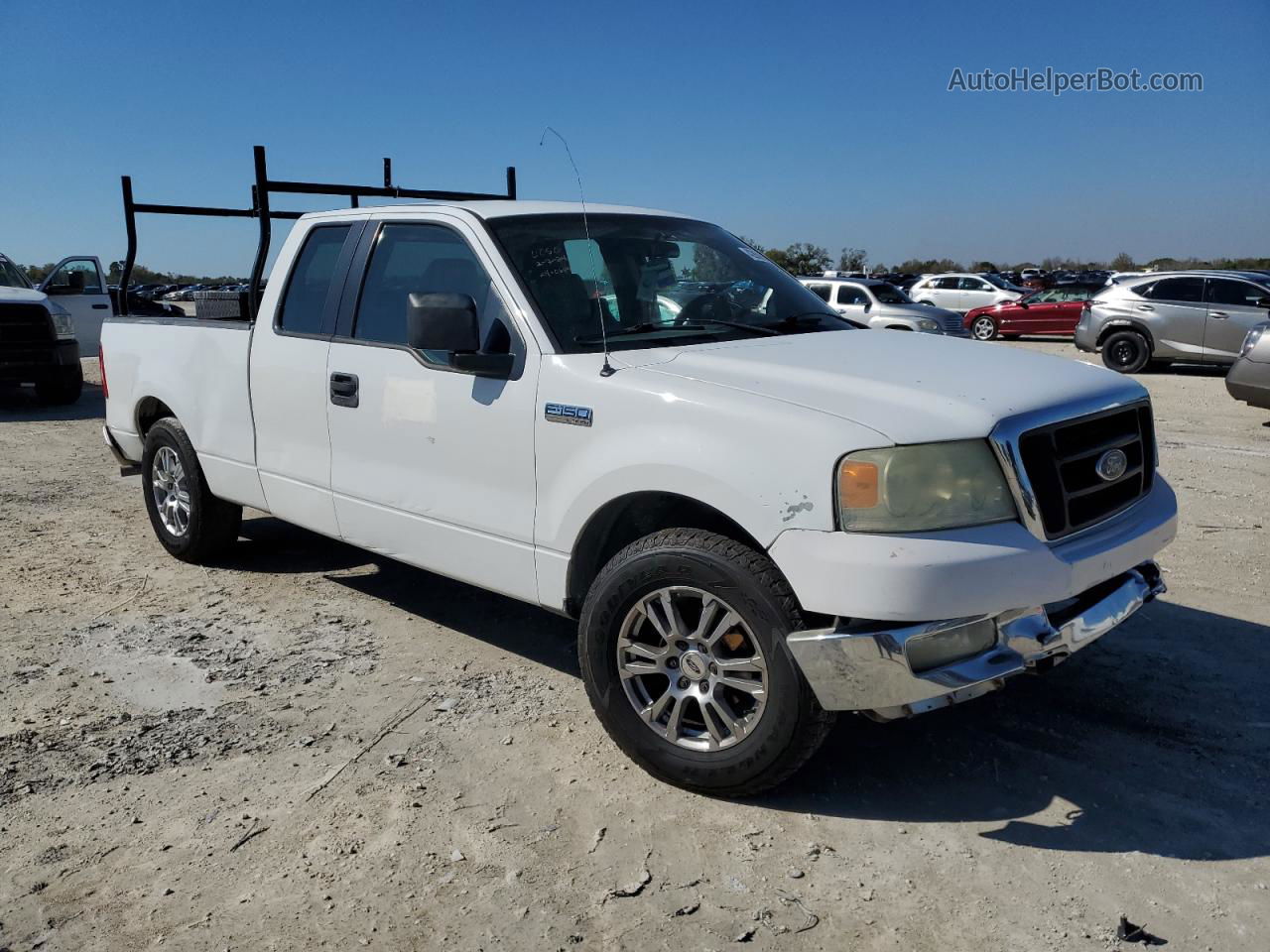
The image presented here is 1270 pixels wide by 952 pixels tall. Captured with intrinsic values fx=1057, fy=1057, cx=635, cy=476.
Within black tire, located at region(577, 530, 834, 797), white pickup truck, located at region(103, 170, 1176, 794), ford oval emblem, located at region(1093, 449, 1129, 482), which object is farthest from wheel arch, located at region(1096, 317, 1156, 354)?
black tire, located at region(577, 530, 834, 797)

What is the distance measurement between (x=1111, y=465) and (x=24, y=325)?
13422 mm

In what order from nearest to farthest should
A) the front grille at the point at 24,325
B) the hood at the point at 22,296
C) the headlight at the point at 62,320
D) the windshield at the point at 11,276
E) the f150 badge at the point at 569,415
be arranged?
the f150 badge at the point at 569,415
the front grille at the point at 24,325
the hood at the point at 22,296
the headlight at the point at 62,320
the windshield at the point at 11,276

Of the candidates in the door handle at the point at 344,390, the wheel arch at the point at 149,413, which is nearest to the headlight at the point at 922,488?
the door handle at the point at 344,390

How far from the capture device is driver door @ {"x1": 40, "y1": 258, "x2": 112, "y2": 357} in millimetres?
14773

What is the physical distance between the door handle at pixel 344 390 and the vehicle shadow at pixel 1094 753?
1236 mm

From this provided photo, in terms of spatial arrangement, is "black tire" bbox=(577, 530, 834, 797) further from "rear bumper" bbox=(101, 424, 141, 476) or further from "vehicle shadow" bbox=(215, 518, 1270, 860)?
"rear bumper" bbox=(101, 424, 141, 476)

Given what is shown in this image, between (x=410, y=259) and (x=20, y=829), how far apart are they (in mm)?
2539

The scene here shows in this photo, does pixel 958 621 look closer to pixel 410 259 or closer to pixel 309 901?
pixel 309 901

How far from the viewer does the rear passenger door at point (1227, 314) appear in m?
16.2

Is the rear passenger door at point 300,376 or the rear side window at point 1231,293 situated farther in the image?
the rear side window at point 1231,293

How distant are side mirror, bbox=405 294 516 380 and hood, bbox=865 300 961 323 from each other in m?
15.7

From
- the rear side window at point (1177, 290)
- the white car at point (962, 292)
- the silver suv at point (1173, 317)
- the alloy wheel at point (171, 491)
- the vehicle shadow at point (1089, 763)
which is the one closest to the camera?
the vehicle shadow at point (1089, 763)

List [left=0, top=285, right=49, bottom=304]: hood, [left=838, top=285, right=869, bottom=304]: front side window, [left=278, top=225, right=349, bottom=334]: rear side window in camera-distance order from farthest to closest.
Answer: [left=838, top=285, right=869, bottom=304]: front side window
[left=0, top=285, right=49, bottom=304]: hood
[left=278, top=225, right=349, bottom=334]: rear side window

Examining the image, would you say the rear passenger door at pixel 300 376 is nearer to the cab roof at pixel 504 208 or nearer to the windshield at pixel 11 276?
the cab roof at pixel 504 208
